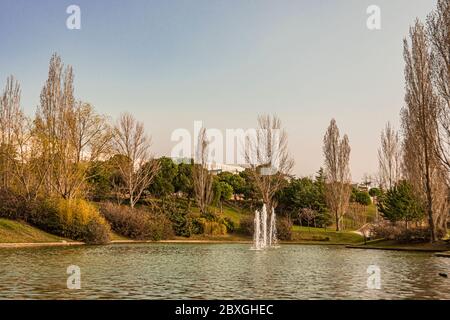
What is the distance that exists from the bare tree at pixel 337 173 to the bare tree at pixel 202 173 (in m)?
11.8

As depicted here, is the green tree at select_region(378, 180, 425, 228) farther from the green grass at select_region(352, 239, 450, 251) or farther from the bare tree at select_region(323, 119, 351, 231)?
the bare tree at select_region(323, 119, 351, 231)

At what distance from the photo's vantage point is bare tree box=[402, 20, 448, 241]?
24078mm

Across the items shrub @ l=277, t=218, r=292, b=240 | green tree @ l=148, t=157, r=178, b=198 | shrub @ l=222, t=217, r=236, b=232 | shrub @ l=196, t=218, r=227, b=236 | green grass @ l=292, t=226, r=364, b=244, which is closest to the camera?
green grass @ l=292, t=226, r=364, b=244

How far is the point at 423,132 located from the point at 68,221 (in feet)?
69.7

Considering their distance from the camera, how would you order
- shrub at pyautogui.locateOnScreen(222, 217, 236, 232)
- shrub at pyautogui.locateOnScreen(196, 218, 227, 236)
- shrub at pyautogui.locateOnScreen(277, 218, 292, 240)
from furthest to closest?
shrub at pyautogui.locateOnScreen(222, 217, 236, 232)
shrub at pyautogui.locateOnScreen(196, 218, 227, 236)
shrub at pyautogui.locateOnScreen(277, 218, 292, 240)

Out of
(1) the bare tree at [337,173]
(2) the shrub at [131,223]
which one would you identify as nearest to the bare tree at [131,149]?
(2) the shrub at [131,223]

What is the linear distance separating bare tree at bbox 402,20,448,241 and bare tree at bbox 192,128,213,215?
2206 cm

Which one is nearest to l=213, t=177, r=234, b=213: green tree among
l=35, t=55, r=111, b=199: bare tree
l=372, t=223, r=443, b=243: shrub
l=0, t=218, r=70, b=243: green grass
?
l=35, t=55, r=111, b=199: bare tree

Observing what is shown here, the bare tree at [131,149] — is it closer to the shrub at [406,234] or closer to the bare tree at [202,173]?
the bare tree at [202,173]

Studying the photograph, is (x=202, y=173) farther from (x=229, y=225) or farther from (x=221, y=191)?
(x=221, y=191)

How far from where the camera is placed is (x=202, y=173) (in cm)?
4616

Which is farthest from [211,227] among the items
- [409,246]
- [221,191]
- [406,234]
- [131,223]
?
[221,191]

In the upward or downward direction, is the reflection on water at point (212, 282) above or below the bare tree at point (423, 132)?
below

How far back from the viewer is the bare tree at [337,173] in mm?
42656
